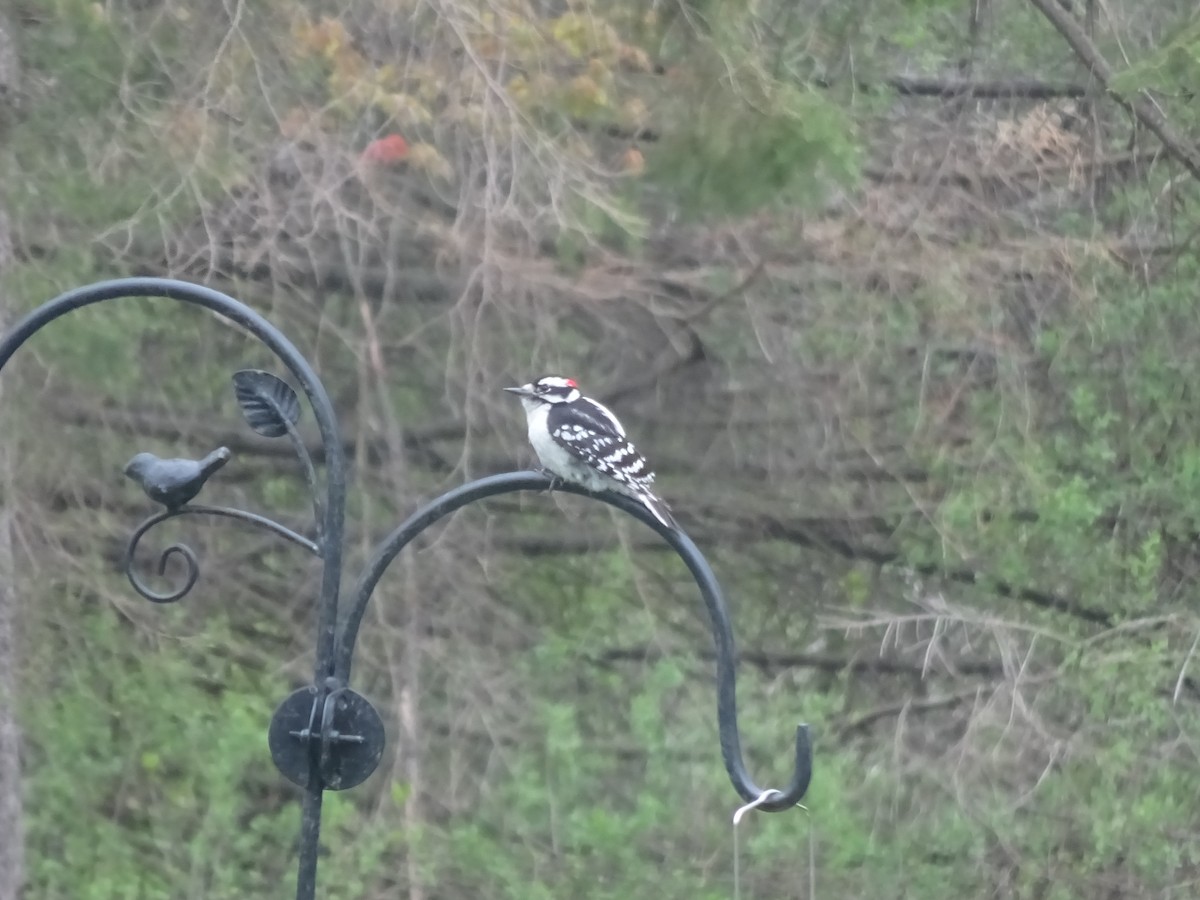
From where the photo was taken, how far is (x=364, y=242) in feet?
19.5

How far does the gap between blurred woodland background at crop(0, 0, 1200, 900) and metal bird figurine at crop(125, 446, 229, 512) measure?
11.3ft

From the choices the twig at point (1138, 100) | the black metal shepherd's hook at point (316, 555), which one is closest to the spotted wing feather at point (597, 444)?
the black metal shepherd's hook at point (316, 555)

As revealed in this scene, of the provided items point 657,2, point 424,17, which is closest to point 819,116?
point 657,2

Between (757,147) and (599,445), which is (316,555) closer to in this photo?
(599,445)

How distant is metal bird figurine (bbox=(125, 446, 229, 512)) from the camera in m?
2.55

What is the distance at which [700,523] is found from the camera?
724cm

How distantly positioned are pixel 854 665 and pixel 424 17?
345 cm

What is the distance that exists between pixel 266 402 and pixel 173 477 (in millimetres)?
180

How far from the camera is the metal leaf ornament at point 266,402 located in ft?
8.39

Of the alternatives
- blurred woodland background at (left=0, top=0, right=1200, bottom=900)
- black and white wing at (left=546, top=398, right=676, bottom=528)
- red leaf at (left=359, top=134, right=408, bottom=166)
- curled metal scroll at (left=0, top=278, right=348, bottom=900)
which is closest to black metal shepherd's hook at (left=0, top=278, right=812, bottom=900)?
curled metal scroll at (left=0, top=278, right=348, bottom=900)

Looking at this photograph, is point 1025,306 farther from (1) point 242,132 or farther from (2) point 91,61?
(2) point 91,61

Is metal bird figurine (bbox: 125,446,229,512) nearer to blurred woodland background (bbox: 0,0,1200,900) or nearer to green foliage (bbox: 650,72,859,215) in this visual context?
green foliage (bbox: 650,72,859,215)

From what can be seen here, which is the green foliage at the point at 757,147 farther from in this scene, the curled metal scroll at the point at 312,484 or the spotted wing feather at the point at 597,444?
the curled metal scroll at the point at 312,484

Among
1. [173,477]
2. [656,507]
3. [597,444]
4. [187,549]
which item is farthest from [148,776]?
[173,477]
